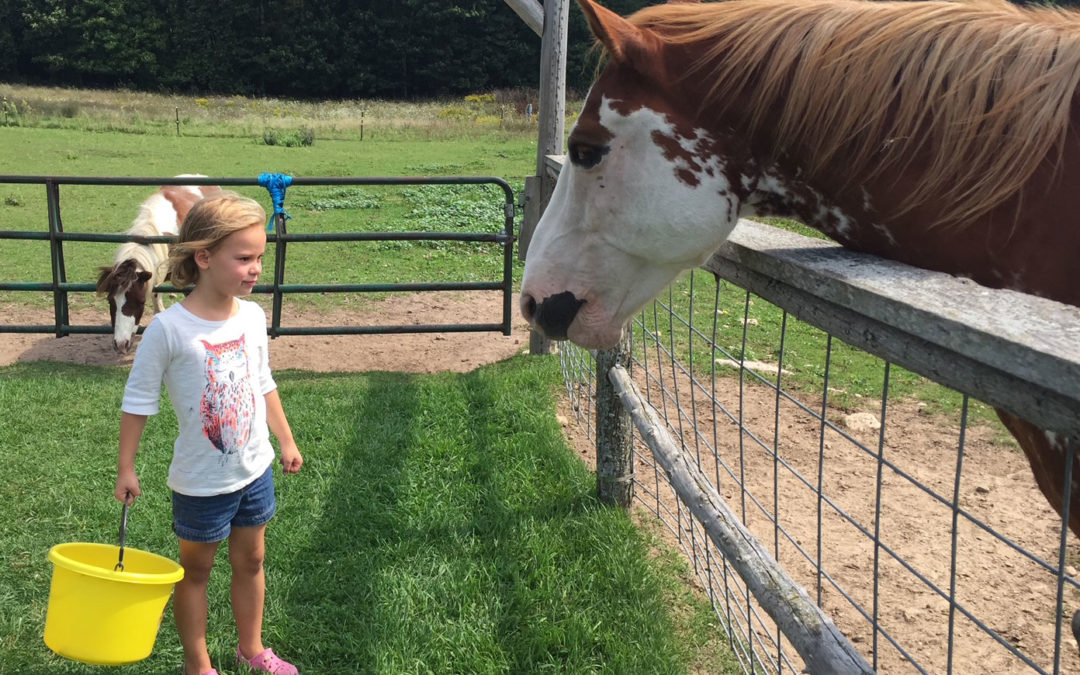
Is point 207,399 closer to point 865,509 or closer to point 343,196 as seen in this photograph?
point 865,509

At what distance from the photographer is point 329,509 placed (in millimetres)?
3195

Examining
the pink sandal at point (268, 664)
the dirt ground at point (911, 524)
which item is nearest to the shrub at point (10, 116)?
the dirt ground at point (911, 524)

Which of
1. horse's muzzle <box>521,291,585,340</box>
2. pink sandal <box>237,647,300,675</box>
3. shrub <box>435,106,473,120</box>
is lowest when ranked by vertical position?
pink sandal <box>237,647,300,675</box>

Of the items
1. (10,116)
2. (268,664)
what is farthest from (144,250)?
(10,116)

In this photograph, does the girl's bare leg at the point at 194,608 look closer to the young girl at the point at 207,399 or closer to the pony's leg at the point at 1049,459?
the young girl at the point at 207,399

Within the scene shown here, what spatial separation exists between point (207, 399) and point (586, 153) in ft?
4.02

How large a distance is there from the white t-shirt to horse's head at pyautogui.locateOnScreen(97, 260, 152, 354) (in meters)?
4.01

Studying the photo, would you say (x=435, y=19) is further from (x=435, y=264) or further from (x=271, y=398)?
(x=271, y=398)

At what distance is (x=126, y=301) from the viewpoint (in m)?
5.53

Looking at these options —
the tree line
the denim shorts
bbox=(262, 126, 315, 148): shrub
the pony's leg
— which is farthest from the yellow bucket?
the tree line

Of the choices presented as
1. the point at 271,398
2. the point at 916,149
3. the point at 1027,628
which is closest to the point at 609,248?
the point at 916,149

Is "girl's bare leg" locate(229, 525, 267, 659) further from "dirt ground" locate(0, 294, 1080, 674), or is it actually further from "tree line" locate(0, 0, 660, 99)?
"tree line" locate(0, 0, 660, 99)

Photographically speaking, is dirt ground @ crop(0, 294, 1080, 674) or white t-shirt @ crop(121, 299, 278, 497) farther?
dirt ground @ crop(0, 294, 1080, 674)

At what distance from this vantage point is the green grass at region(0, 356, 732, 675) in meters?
2.32
